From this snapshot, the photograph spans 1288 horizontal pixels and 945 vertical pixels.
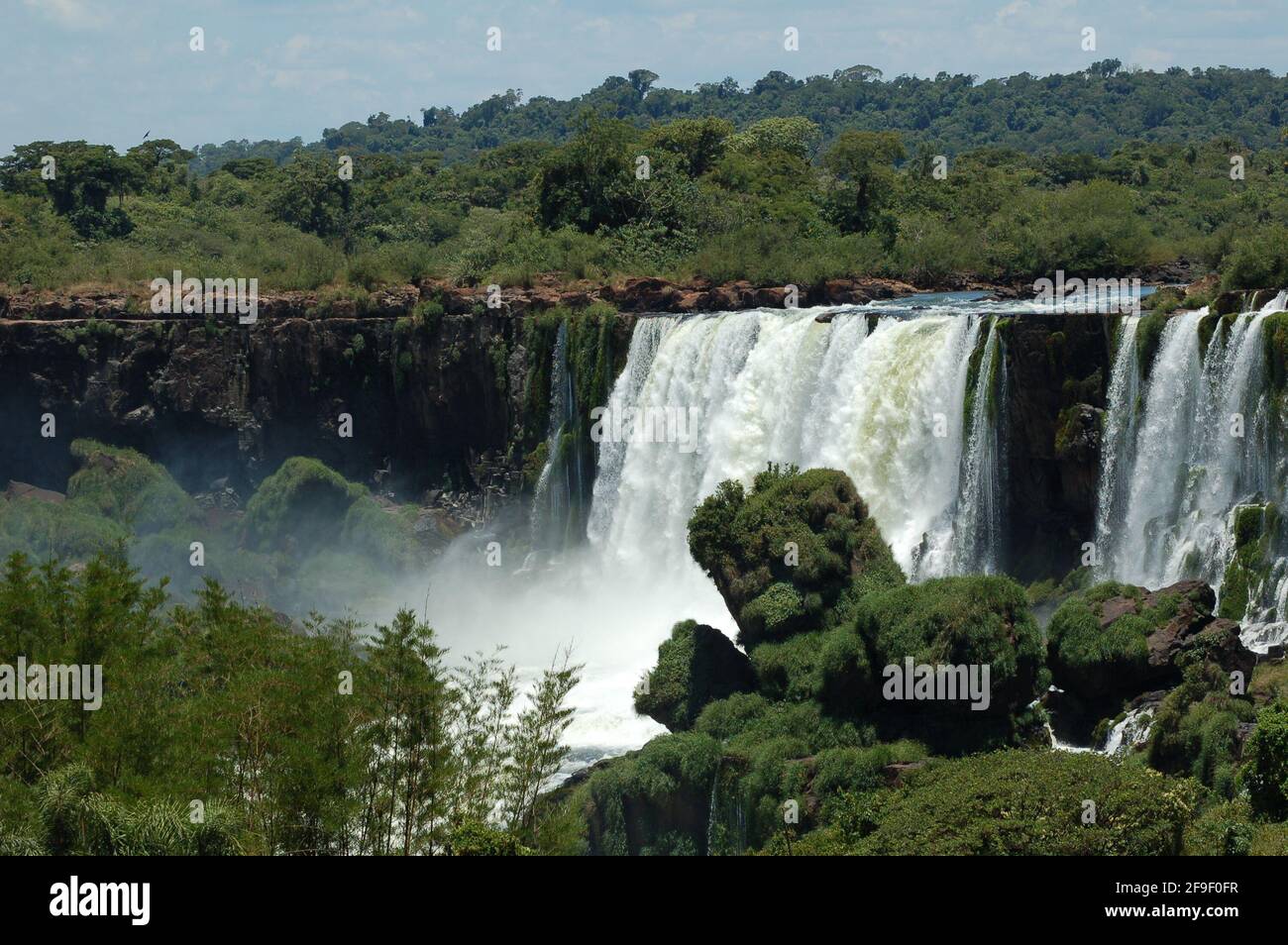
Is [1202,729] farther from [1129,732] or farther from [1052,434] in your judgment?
[1052,434]

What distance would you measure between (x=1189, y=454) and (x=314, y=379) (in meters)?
27.6

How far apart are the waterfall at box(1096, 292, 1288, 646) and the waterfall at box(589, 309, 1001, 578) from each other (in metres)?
2.75

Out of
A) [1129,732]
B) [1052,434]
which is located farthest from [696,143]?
[1129,732]

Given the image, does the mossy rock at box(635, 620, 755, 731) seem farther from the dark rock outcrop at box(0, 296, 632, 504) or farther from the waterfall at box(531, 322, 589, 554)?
the dark rock outcrop at box(0, 296, 632, 504)

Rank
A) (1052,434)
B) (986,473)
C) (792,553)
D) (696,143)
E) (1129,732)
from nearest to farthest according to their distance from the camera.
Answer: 1. (1129,732)
2. (792,553)
3. (1052,434)
4. (986,473)
5. (696,143)

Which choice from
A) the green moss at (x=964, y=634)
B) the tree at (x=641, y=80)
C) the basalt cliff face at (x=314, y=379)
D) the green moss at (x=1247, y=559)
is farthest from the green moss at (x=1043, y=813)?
the tree at (x=641, y=80)

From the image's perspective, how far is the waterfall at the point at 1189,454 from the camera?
29.5m

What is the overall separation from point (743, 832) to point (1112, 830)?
7.12 meters

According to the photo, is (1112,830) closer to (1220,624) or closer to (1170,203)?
(1220,624)

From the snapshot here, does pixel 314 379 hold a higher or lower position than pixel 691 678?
higher

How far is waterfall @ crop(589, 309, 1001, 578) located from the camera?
34.5m

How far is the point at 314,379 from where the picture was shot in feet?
167
